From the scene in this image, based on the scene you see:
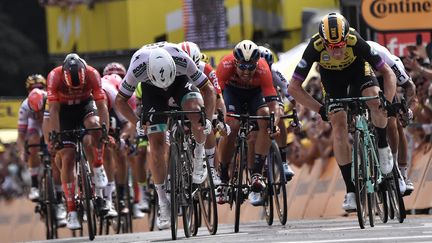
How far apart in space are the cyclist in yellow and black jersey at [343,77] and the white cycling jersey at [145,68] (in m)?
0.97

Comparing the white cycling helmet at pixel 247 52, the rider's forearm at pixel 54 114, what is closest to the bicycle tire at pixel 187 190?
the white cycling helmet at pixel 247 52

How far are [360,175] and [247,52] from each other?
293 centimetres

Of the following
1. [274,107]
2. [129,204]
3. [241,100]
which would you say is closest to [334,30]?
[274,107]

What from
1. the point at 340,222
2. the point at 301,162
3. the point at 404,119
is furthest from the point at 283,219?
the point at 301,162

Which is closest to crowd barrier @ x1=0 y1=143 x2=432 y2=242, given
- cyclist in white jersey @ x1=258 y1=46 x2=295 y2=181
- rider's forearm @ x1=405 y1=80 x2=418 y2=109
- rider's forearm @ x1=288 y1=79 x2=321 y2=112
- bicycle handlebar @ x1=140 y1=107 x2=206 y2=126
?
cyclist in white jersey @ x1=258 y1=46 x2=295 y2=181

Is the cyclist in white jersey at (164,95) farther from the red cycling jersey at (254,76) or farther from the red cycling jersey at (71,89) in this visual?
the red cycling jersey at (71,89)

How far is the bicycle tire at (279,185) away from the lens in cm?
1891

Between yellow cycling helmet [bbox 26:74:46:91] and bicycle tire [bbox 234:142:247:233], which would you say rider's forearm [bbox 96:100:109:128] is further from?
yellow cycling helmet [bbox 26:74:46:91]

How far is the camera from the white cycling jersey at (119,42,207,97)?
1672 centimetres

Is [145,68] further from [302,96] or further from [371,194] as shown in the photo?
[371,194]

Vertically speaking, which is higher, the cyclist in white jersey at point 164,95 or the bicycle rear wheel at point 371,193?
the cyclist in white jersey at point 164,95

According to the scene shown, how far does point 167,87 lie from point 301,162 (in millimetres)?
8094

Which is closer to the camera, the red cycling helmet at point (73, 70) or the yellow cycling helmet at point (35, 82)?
the red cycling helmet at point (73, 70)

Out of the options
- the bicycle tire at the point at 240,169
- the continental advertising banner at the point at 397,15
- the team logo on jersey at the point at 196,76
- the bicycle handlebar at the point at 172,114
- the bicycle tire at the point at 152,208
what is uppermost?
the continental advertising banner at the point at 397,15
